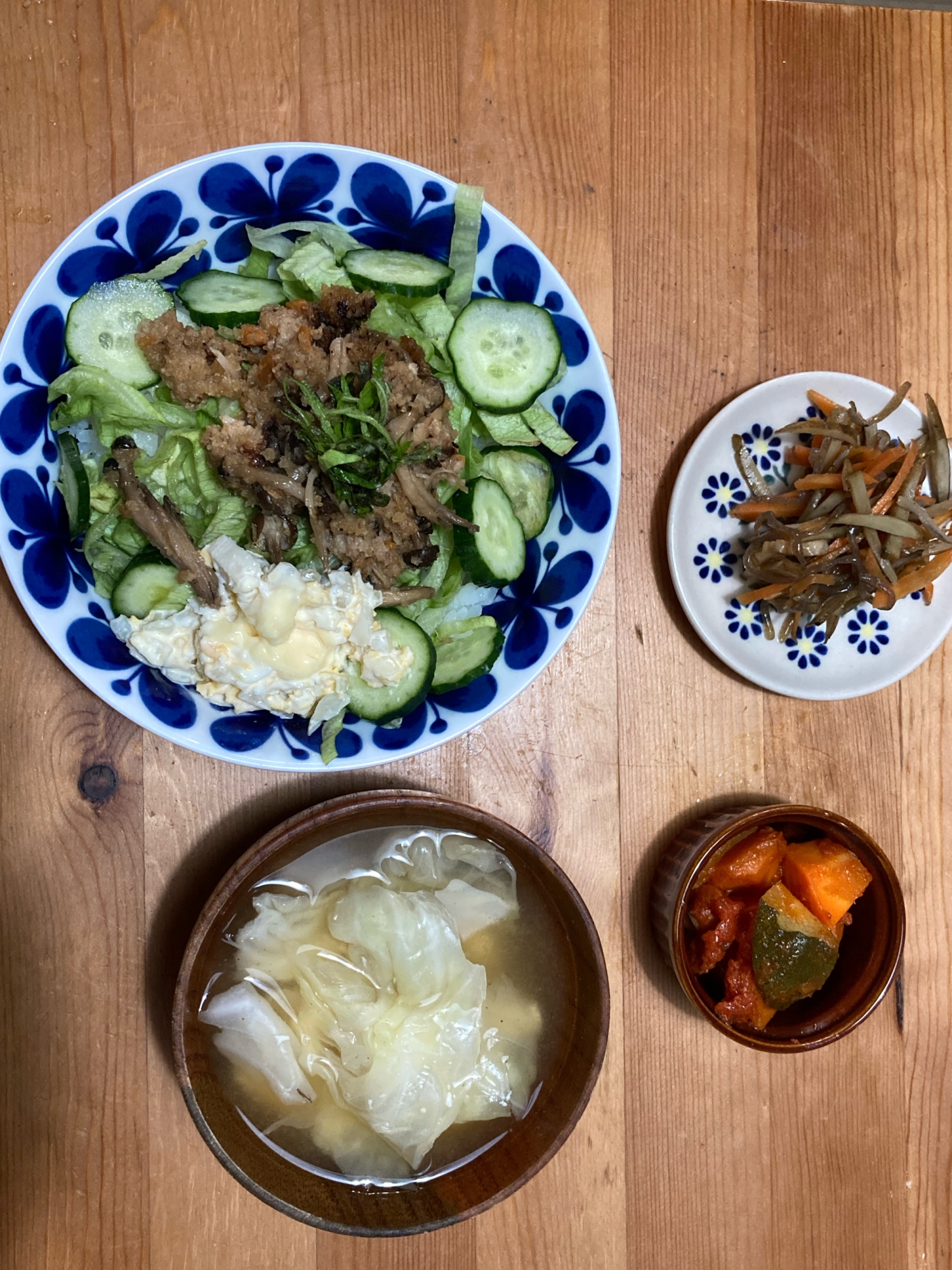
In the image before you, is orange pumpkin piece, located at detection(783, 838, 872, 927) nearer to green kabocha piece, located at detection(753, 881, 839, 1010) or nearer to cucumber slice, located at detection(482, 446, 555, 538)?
green kabocha piece, located at detection(753, 881, 839, 1010)

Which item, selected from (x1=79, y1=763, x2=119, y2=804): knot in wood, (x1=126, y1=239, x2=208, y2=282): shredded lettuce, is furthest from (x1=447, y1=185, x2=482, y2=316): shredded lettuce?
(x1=79, y1=763, x2=119, y2=804): knot in wood

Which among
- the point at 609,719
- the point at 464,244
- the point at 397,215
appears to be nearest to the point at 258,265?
the point at 397,215

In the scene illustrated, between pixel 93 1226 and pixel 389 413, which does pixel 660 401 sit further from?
pixel 93 1226

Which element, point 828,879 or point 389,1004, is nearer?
point 389,1004

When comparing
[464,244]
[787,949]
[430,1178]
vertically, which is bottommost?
[430,1178]

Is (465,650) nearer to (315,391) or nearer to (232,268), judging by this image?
(315,391)

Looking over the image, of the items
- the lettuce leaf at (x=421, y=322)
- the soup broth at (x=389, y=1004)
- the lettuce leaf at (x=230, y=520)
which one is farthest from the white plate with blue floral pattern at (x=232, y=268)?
the soup broth at (x=389, y=1004)
